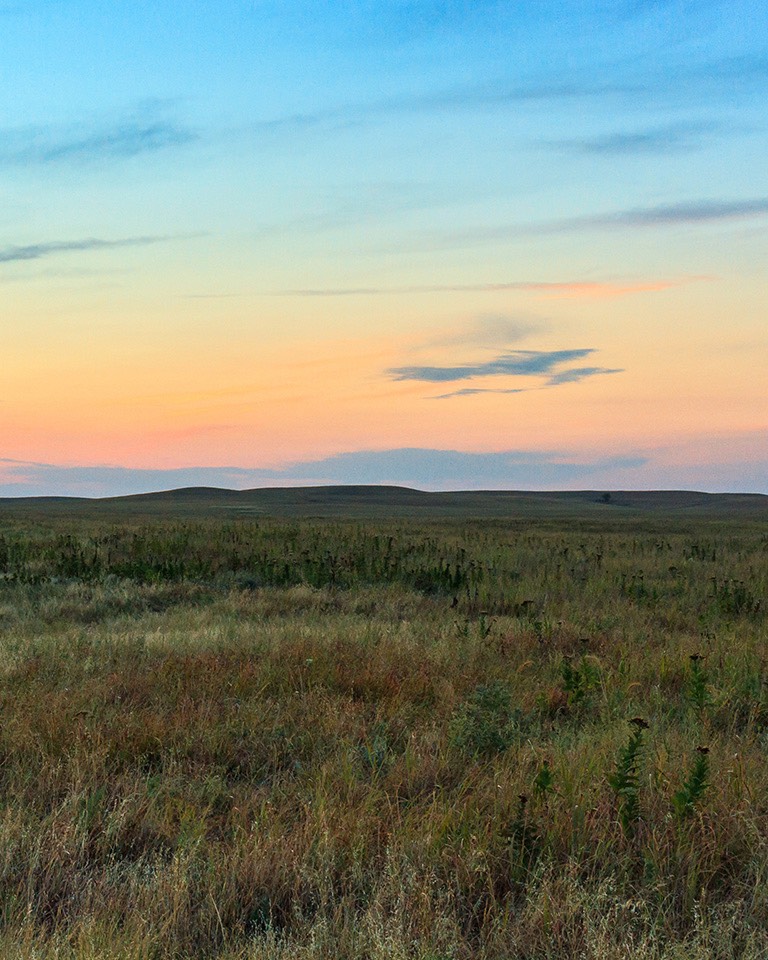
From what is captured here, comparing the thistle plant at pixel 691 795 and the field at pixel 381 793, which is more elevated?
the thistle plant at pixel 691 795

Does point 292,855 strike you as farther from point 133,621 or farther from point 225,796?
point 133,621

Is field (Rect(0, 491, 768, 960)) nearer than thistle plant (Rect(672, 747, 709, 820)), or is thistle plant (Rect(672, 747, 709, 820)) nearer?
field (Rect(0, 491, 768, 960))

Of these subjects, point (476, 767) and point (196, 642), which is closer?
point (476, 767)

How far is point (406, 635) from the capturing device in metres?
9.07

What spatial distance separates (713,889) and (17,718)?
4.37m

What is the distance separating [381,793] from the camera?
4.40 m

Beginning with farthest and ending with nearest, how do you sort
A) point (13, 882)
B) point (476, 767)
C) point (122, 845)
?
point (476, 767)
point (122, 845)
point (13, 882)

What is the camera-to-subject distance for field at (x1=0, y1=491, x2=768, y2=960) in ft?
10.8

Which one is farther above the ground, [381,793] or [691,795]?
[691,795]

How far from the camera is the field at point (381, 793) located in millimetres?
3301

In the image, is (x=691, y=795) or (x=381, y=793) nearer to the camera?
(x=691, y=795)

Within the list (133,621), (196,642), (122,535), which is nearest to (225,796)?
(196,642)

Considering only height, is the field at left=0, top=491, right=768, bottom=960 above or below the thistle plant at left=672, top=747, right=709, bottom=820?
below

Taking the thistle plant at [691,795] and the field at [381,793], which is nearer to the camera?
the field at [381,793]
